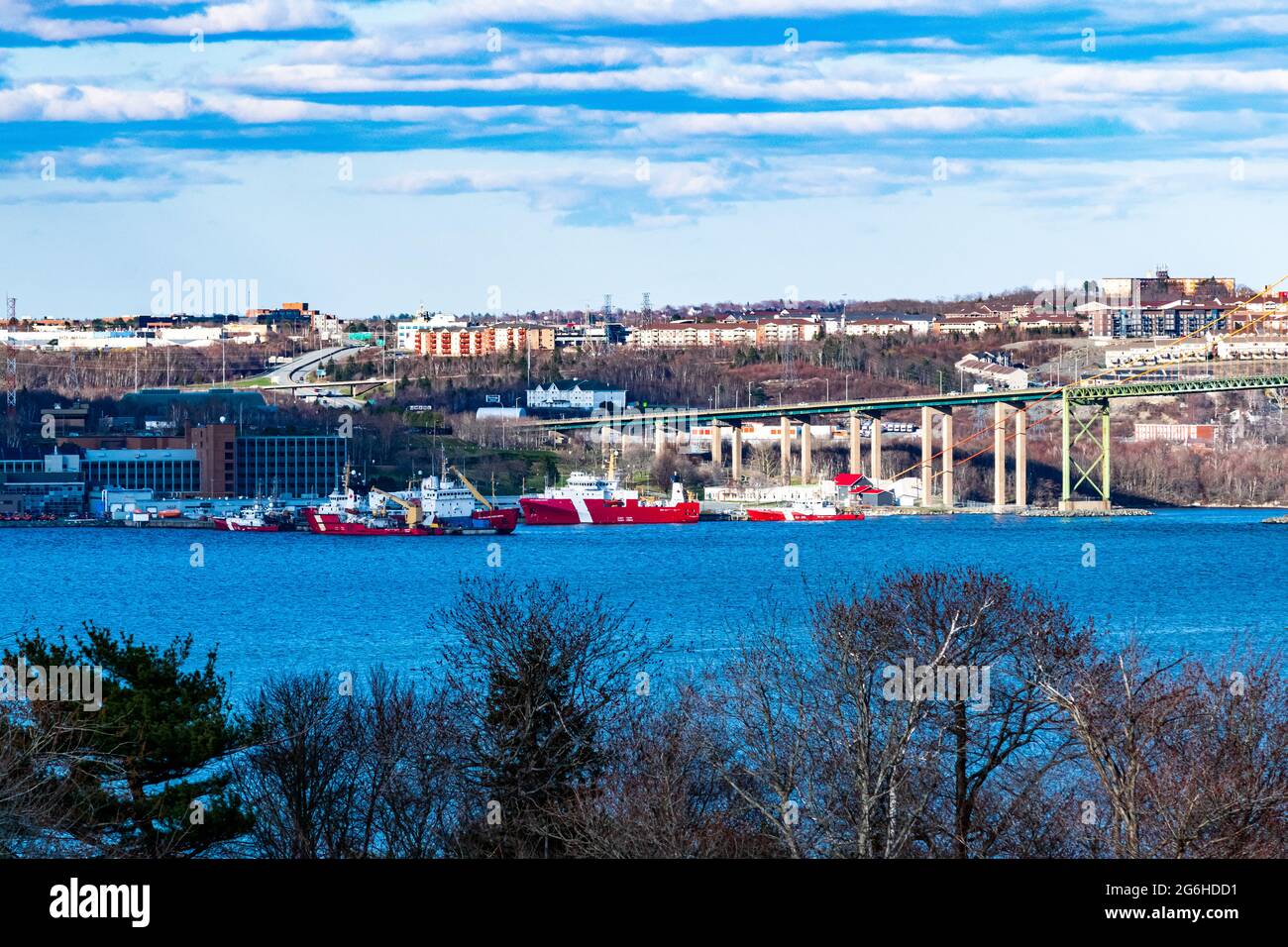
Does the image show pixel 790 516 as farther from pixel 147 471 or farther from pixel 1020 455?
pixel 147 471

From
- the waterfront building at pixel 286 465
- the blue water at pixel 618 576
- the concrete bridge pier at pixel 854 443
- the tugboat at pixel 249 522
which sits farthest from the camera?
the waterfront building at pixel 286 465

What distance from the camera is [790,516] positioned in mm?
35719

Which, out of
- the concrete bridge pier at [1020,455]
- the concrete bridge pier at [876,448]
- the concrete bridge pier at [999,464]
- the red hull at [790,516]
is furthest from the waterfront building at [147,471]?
the concrete bridge pier at [1020,455]

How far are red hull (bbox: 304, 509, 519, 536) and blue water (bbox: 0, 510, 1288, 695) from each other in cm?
40

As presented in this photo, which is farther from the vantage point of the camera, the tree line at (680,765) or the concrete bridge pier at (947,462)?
the concrete bridge pier at (947,462)

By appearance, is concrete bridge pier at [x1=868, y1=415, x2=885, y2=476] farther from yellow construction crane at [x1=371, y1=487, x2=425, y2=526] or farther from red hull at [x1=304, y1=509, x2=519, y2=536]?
yellow construction crane at [x1=371, y1=487, x2=425, y2=526]

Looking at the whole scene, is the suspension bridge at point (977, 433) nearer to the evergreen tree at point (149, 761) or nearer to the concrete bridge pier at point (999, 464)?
the concrete bridge pier at point (999, 464)

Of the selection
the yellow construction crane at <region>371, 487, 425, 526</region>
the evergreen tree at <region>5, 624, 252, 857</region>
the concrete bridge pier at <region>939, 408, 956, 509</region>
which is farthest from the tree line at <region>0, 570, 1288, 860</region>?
the concrete bridge pier at <region>939, 408, 956, 509</region>

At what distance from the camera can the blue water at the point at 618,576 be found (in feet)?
49.4

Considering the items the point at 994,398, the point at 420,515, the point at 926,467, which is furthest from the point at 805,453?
the point at 420,515

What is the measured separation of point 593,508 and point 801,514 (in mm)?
4381

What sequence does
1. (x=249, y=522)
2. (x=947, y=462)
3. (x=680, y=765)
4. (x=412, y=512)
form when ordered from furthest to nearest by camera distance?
(x=947, y=462) → (x=249, y=522) → (x=412, y=512) → (x=680, y=765)

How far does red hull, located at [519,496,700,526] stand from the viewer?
3394cm

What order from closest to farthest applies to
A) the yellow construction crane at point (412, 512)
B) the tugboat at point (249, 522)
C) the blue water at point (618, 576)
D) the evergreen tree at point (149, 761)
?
the evergreen tree at point (149, 761) → the blue water at point (618, 576) → the yellow construction crane at point (412, 512) → the tugboat at point (249, 522)
